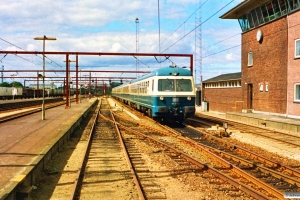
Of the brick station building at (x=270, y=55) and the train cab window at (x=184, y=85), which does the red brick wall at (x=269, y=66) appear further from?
the train cab window at (x=184, y=85)

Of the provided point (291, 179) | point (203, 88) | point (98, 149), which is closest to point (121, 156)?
point (98, 149)

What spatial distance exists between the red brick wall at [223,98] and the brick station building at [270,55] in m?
→ 0.48

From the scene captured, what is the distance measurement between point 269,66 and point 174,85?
356 inches

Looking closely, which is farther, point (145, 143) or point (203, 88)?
point (203, 88)

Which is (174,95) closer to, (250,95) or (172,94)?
(172,94)

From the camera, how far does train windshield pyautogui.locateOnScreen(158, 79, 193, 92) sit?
19359 mm

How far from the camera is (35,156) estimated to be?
8852mm

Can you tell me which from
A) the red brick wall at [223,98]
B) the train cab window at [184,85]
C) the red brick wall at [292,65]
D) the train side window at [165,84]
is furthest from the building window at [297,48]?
the red brick wall at [223,98]

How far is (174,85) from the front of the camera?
1942 centimetres

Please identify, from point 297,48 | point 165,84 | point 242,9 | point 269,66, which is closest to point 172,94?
point 165,84

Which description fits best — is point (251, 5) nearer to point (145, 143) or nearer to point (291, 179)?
point (145, 143)

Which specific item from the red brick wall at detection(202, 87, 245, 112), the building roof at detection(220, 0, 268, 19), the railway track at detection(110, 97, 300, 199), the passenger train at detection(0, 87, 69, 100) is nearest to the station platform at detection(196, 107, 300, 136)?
the red brick wall at detection(202, 87, 245, 112)

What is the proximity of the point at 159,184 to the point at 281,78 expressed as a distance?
59.3ft

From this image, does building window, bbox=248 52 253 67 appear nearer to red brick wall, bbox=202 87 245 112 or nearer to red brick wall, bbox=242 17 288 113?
red brick wall, bbox=242 17 288 113
